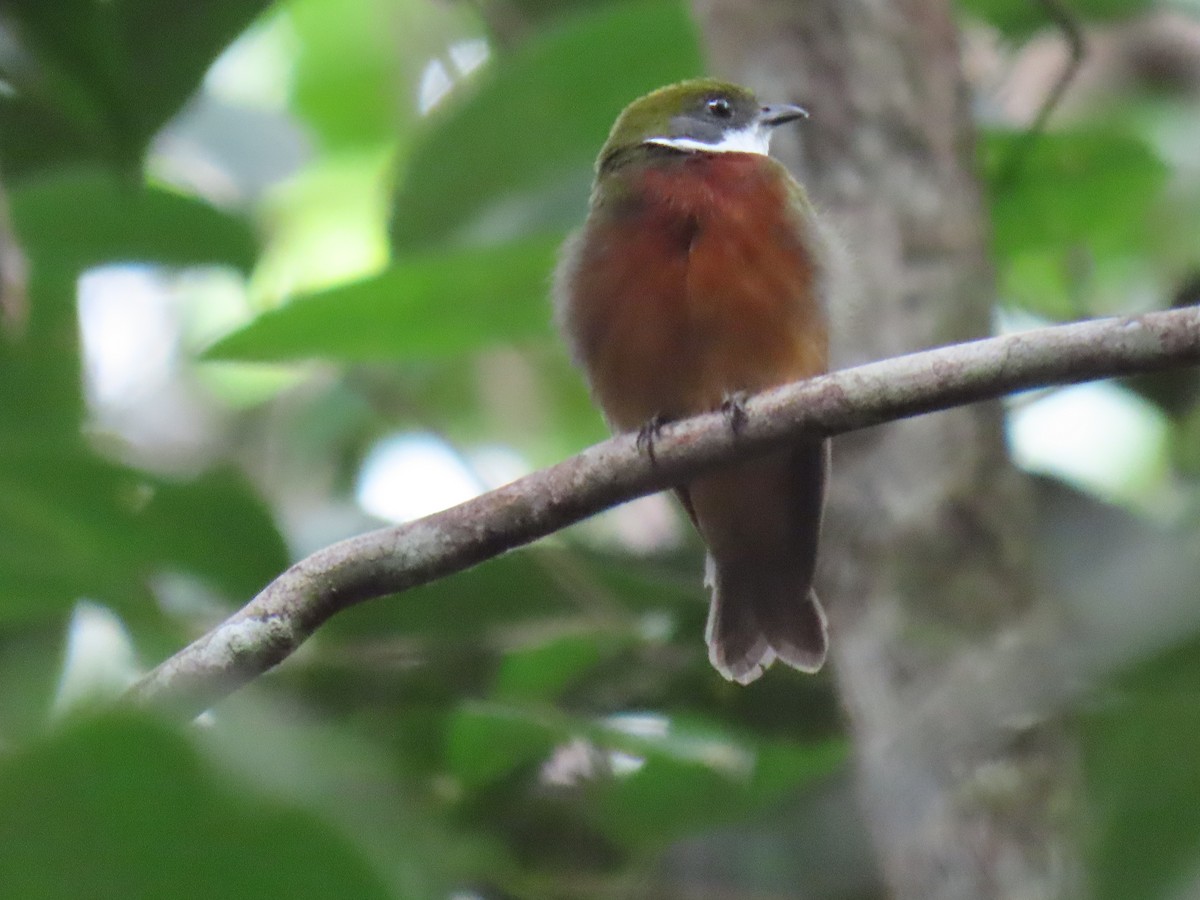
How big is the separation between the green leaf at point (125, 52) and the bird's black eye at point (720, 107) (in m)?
2.05

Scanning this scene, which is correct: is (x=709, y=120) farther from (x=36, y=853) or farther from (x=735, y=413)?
(x=36, y=853)

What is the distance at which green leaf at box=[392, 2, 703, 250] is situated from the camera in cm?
434

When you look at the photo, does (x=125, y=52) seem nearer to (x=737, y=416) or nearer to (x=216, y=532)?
(x=737, y=416)

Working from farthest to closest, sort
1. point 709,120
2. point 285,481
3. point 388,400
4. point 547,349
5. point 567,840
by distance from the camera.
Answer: point 285,481 → point 547,349 → point 388,400 → point 709,120 → point 567,840

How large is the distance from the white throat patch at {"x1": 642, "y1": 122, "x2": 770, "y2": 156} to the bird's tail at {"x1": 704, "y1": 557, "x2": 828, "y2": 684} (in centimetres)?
107

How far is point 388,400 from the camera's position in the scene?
505 centimetres

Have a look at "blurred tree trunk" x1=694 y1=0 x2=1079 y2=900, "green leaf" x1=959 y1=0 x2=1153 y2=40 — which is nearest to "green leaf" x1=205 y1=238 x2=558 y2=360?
"blurred tree trunk" x1=694 y1=0 x2=1079 y2=900

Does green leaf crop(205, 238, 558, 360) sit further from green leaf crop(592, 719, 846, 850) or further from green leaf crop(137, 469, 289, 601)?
green leaf crop(592, 719, 846, 850)

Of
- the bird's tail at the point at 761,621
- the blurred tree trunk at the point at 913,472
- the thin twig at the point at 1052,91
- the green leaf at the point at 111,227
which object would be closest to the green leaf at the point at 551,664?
the bird's tail at the point at 761,621

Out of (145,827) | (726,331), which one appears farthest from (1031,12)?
(145,827)

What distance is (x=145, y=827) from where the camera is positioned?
0.64 meters

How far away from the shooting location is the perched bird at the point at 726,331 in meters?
3.62

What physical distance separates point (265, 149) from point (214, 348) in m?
2.17

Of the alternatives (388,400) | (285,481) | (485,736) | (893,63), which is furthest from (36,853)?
(285,481)
